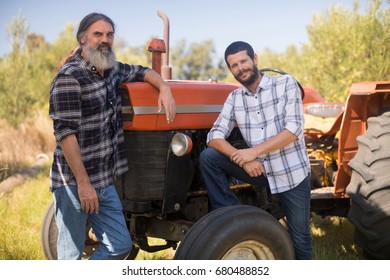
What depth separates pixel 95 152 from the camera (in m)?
2.37

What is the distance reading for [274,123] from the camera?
2.63 metres

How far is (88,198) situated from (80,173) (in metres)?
0.13

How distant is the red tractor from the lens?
7.82ft

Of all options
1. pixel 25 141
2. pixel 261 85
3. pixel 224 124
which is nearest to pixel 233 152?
pixel 224 124

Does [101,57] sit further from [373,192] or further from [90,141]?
[373,192]

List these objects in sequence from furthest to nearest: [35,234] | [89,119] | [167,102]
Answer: [35,234] < [167,102] < [89,119]

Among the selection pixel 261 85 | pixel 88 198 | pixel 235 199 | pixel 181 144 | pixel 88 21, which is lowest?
pixel 235 199

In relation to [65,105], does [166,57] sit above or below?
above

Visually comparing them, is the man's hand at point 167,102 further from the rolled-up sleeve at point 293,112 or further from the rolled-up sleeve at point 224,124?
the rolled-up sleeve at point 293,112

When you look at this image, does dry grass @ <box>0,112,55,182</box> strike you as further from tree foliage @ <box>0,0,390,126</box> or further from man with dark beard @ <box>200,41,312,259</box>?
man with dark beard @ <box>200,41,312,259</box>

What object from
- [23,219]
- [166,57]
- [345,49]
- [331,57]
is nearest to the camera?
[166,57]


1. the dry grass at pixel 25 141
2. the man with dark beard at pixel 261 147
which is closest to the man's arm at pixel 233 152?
the man with dark beard at pixel 261 147

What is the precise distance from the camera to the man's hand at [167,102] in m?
2.48
